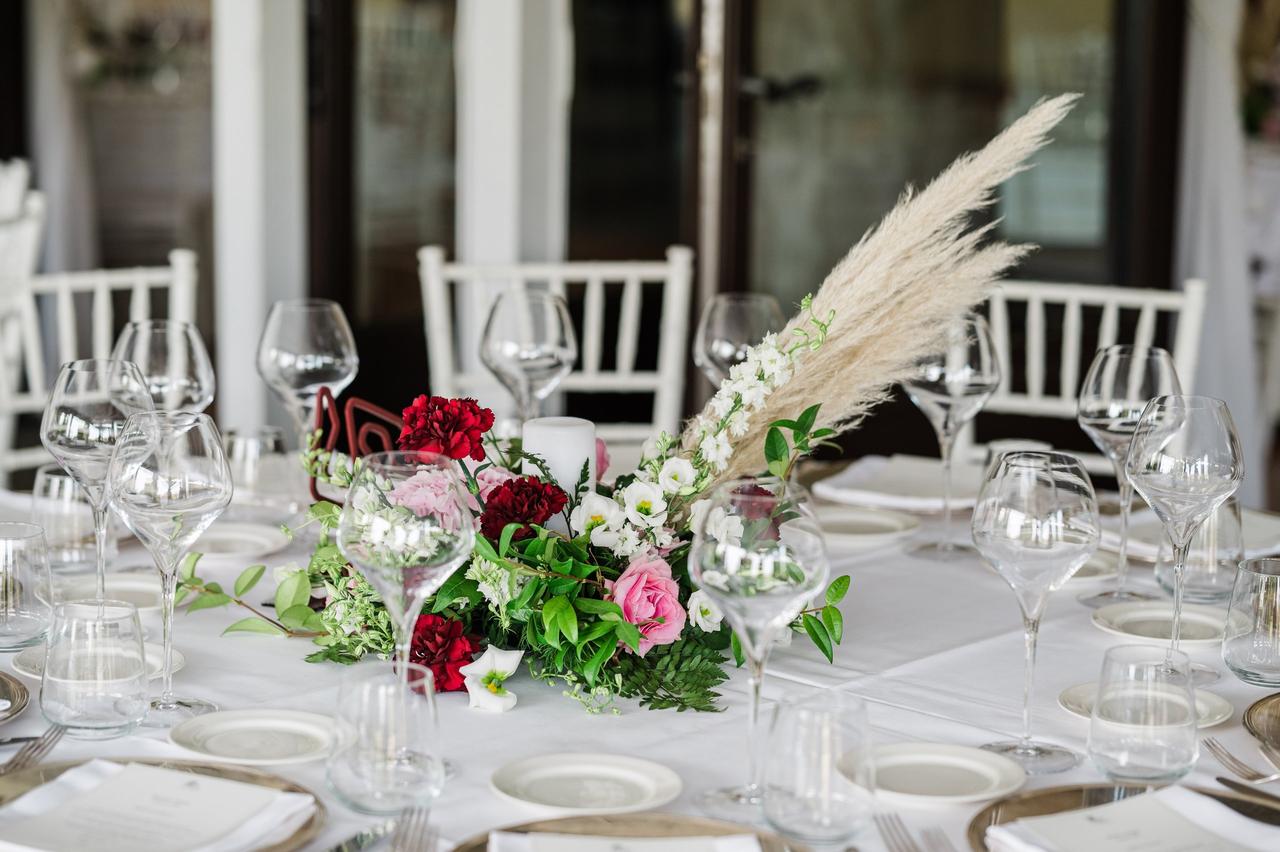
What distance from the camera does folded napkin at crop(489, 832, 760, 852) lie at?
942mm

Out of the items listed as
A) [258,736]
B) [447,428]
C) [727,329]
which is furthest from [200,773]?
[727,329]

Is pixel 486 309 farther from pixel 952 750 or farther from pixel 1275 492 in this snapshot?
pixel 1275 492

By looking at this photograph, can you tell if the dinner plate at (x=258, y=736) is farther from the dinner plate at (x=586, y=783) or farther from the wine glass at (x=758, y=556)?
the wine glass at (x=758, y=556)

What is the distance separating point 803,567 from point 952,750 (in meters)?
0.21

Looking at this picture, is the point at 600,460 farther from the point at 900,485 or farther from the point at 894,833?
the point at 900,485

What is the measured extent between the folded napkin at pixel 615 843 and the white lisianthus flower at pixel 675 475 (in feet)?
1.11

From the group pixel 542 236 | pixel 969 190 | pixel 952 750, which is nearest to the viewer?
pixel 952 750

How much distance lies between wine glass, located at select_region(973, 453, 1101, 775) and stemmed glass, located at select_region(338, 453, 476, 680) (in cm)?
38

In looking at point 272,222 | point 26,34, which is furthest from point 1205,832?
point 26,34

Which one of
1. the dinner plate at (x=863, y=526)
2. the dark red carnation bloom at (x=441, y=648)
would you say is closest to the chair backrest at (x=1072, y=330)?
the dinner plate at (x=863, y=526)

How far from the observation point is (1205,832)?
0.98 meters

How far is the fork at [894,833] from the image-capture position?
3.18ft

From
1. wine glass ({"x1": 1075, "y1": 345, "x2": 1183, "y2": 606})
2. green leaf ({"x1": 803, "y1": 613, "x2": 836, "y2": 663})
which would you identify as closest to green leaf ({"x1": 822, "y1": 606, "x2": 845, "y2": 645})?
green leaf ({"x1": 803, "y1": 613, "x2": 836, "y2": 663})

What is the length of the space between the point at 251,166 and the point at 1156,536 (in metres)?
2.48
